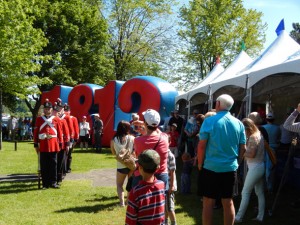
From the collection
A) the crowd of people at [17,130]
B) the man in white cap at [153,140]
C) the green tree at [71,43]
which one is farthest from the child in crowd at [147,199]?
the green tree at [71,43]

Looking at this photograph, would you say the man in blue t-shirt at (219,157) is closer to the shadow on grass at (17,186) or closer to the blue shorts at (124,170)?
the blue shorts at (124,170)

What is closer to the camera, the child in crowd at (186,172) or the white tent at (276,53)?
the child in crowd at (186,172)

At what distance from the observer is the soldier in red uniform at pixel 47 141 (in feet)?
28.5

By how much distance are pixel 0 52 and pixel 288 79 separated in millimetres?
13132

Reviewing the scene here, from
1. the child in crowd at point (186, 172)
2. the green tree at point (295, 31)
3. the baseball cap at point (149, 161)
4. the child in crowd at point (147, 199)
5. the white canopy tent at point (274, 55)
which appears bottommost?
the child in crowd at point (186, 172)

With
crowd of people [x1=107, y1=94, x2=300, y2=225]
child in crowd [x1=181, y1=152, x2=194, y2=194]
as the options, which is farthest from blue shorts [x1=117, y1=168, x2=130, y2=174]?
child in crowd [x1=181, y1=152, x2=194, y2=194]

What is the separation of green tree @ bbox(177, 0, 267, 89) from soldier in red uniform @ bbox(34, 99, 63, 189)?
25881mm

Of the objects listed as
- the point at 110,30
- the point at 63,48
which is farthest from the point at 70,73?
the point at 110,30

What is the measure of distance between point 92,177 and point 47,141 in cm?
252

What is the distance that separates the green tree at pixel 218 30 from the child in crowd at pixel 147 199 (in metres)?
30.6

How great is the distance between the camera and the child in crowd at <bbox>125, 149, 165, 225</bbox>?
10.7 feet

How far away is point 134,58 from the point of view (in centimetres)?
3678

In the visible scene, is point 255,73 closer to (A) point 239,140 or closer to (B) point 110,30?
(A) point 239,140

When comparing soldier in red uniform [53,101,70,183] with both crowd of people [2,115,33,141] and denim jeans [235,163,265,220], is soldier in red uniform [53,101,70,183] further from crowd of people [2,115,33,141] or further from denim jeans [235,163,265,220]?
crowd of people [2,115,33,141]
